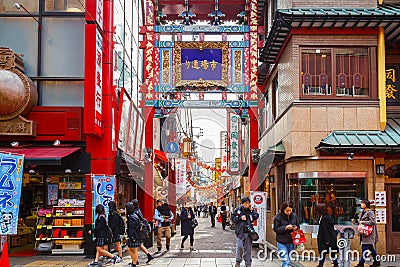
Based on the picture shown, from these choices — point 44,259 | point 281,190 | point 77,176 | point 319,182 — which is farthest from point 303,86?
point 44,259

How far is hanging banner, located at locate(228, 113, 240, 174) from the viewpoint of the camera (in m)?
34.3

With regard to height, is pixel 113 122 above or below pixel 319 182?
→ above

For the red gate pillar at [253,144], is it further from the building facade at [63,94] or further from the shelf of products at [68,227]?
the shelf of products at [68,227]

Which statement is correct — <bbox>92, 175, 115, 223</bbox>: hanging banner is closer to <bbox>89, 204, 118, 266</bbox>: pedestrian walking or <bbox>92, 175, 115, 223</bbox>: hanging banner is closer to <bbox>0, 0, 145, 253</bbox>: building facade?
<bbox>0, 0, 145, 253</bbox>: building facade

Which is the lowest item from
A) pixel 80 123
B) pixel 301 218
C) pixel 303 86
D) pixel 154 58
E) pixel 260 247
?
pixel 260 247

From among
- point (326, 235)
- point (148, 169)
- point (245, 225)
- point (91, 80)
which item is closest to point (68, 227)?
point (91, 80)

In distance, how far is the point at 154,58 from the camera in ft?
78.0

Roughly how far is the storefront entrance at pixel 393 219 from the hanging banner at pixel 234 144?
15.2 metres

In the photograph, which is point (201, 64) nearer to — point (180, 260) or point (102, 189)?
point (102, 189)

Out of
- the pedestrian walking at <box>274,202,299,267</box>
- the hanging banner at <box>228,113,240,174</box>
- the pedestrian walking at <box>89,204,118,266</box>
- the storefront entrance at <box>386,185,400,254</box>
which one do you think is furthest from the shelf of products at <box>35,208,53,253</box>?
the hanging banner at <box>228,113,240,174</box>

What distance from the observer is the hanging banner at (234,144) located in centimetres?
3434

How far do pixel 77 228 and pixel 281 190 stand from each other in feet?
27.3

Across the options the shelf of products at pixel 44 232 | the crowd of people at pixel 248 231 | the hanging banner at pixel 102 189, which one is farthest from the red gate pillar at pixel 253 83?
the shelf of products at pixel 44 232

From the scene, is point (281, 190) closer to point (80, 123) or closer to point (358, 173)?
point (358, 173)
